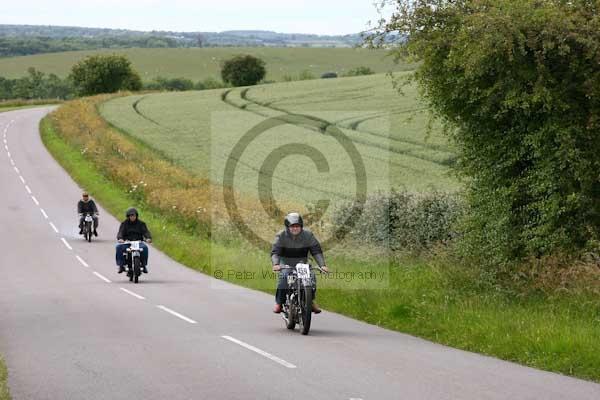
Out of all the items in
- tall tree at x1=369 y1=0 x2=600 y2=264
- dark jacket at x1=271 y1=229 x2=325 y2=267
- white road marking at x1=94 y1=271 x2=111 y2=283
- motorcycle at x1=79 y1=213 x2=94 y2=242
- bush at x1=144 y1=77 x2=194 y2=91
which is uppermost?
tall tree at x1=369 y1=0 x2=600 y2=264

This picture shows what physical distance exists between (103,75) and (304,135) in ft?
251

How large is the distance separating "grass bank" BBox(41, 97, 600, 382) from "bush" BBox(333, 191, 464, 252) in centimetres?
93

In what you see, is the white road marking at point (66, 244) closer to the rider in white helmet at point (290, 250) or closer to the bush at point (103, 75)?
the rider in white helmet at point (290, 250)

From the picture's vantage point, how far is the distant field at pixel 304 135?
38.8 metres

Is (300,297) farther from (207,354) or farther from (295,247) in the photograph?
(207,354)

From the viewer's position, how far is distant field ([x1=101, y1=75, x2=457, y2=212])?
38812 mm

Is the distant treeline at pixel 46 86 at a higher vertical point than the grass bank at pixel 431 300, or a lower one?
lower

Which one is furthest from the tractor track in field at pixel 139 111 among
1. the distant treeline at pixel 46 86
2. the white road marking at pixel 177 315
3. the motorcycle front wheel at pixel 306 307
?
the motorcycle front wheel at pixel 306 307

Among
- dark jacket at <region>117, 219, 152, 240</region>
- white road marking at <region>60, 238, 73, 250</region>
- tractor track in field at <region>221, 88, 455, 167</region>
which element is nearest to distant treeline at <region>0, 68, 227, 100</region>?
tractor track in field at <region>221, 88, 455, 167</region>

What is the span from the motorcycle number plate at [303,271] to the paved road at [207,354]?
0.94m

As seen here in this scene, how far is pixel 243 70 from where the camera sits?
127750 mm

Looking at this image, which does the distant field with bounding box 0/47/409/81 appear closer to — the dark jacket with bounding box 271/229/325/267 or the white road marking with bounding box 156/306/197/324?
the white road marking with bounding box 156/306/197/324

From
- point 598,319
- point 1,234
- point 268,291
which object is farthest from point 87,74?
point 598,319

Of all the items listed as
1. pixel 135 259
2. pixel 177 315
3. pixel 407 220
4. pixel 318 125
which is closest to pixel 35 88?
pixel 318 125
